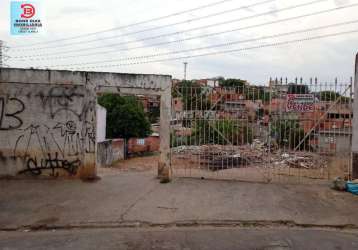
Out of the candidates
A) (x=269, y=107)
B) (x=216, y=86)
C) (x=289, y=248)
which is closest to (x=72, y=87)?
(x=216, y=86)

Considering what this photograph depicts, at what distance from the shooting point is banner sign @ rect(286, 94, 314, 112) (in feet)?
32.1

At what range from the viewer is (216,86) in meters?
10.3

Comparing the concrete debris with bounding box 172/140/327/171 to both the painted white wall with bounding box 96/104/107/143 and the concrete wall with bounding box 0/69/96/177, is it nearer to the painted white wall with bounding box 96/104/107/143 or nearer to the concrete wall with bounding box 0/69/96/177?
the concrete wall with bounding box 0/69/96/177

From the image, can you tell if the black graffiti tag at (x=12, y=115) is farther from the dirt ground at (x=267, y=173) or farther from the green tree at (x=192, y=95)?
the dirt ground at (x=267, y=173)

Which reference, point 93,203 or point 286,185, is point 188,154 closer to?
point 286,185

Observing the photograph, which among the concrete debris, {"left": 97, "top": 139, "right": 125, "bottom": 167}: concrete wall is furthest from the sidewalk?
{"left": 97, "top": 139, "right": 125, "bottom": 167}: concrete wall

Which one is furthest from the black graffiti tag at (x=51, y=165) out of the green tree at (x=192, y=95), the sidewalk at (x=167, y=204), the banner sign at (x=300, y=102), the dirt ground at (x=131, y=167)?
the banner sign at (x=300, y=102)

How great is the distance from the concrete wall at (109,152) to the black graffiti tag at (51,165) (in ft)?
32.7

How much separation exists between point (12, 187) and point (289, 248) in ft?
22.9

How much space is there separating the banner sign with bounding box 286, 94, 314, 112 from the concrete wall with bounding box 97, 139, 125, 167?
1272 cm

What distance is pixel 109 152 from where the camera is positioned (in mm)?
24203

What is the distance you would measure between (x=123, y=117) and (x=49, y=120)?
23762 millimetres

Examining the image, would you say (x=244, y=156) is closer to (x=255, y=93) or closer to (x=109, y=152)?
(x=255, y=93)

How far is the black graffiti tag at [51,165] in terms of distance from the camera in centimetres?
1022
